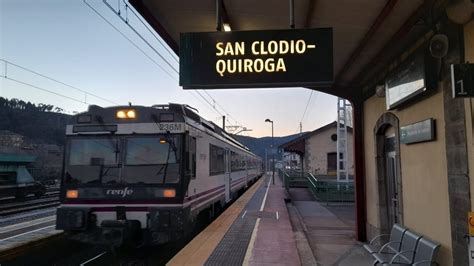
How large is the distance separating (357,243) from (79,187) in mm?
6327

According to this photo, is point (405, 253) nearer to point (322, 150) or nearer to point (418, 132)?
point (418, 132)

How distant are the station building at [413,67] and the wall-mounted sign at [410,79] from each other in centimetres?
1

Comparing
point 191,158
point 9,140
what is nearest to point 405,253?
point 191,158

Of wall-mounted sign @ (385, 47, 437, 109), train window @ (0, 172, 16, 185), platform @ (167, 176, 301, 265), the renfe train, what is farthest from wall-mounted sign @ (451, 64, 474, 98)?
train window @ (0, 172, 16, 185)

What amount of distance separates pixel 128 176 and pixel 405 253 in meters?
5.01

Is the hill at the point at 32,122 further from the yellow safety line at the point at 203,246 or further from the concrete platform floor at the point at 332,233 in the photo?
the yellow safety line at the point at 203,246

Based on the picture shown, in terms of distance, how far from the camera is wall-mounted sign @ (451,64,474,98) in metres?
4.23

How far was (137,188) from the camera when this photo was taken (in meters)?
8.12

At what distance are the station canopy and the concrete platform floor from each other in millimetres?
3922

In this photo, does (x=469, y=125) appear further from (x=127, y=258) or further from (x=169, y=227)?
(x=127, y=258)

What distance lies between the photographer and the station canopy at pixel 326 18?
5551 mm

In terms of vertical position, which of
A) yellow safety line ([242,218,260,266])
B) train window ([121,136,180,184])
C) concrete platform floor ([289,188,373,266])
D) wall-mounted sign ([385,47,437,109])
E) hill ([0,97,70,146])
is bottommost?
concrete platform floor ([289,188,373,266])

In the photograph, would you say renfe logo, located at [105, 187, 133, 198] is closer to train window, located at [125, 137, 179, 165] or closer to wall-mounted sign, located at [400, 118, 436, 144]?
train window, located at [125, 137, 179, 165]

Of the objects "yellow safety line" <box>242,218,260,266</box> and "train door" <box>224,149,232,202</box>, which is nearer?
"yellow safety line" <box>242,218,260,266</box>
